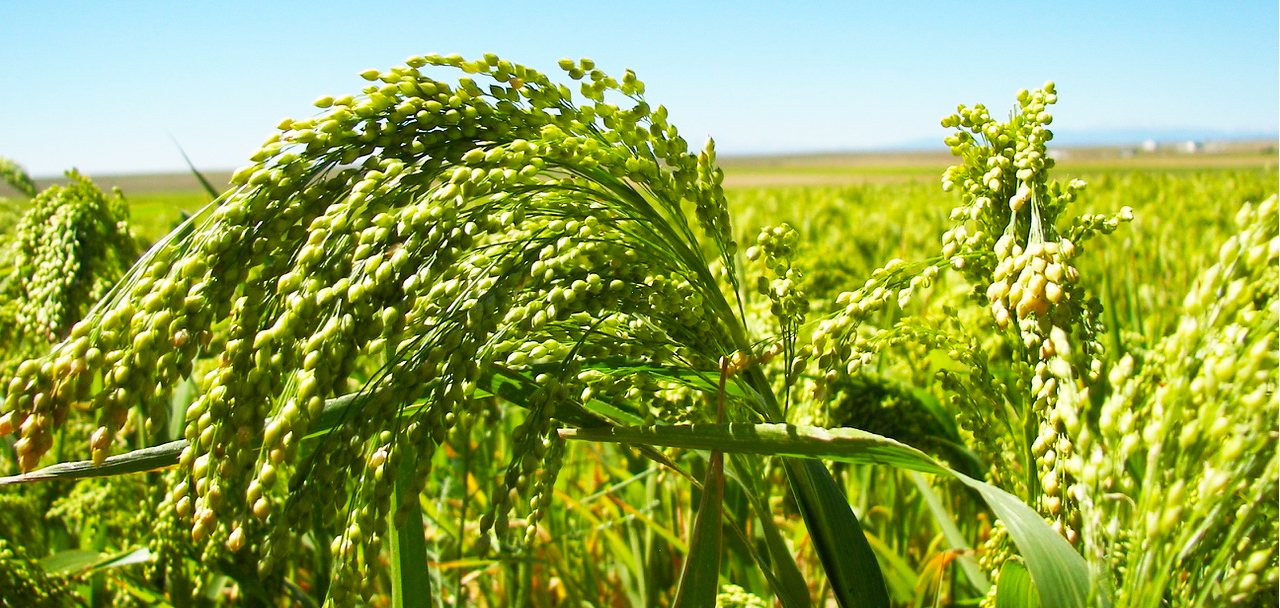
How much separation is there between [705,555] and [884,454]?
0.93ft

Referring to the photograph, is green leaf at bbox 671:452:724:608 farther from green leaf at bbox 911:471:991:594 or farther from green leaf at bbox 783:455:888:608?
green leaf at bbox 911:471:991:594

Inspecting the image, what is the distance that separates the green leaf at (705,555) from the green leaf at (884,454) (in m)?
0.10

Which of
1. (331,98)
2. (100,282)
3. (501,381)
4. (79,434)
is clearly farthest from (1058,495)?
(79,434)

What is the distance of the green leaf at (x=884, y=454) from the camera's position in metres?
1.01

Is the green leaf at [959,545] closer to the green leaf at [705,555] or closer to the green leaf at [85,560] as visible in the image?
the green leaf at [705,555]

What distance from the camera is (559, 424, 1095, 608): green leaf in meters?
1.01

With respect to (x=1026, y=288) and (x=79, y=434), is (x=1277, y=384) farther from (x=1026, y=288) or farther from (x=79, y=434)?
(x=79, y=434)

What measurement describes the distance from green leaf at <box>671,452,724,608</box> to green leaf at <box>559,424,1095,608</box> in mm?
102

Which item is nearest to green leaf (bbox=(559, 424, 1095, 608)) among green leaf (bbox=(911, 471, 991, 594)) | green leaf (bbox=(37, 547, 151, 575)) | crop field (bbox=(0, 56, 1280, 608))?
crop field (bbox=(0, 56, 1280, 608))

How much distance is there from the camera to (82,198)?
9.10ft

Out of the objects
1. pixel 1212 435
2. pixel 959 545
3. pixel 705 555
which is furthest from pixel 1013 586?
pixel 959 545

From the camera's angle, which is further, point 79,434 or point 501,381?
point 79,434

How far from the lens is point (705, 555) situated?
1.23 metres

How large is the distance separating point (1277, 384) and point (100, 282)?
3052 millimetres
